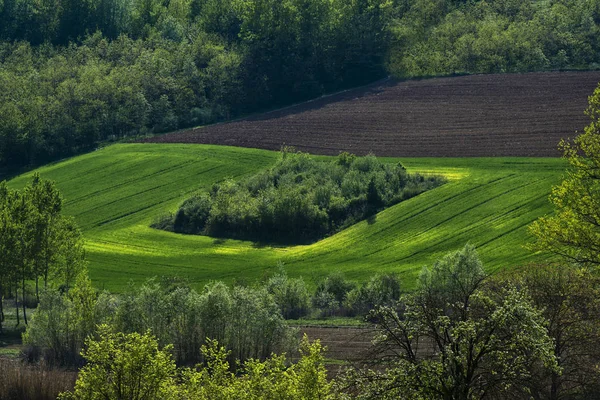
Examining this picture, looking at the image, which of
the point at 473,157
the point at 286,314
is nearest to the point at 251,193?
the point at 473,157

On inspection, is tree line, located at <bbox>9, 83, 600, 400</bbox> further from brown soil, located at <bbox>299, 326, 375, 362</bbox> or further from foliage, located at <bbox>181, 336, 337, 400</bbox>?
brown soil, located at <bbox>299, 326, 375, 362</bbox>

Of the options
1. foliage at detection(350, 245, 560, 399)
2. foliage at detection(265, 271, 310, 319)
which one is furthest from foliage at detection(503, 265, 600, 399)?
foliage at detection(265, 271, 310, 319)

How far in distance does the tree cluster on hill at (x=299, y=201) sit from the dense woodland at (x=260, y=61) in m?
38.6

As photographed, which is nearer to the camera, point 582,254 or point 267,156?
point 582,254

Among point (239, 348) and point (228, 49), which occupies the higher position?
point (228, 49)

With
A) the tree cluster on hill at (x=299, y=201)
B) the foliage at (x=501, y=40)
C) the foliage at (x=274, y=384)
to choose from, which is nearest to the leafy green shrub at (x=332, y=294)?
the tree cluster on hill at (x=299, y=201)

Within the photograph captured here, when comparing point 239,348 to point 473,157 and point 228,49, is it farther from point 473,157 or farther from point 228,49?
point 228,49

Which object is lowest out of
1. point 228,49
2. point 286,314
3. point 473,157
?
point 286,314

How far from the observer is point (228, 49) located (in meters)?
182

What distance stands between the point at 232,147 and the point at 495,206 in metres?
44.5

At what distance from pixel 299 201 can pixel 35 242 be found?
108 feet

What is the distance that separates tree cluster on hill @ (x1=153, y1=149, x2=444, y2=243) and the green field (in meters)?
2.44

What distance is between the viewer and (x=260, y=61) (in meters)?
174

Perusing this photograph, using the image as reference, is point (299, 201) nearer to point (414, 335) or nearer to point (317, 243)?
point (317, 243)
